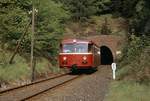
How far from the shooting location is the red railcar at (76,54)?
40438mm

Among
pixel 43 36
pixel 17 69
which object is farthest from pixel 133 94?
pixel 43 36

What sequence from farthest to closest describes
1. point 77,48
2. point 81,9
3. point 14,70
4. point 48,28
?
point 81,9 → point 48,28 → point 77,48 → point 14,70

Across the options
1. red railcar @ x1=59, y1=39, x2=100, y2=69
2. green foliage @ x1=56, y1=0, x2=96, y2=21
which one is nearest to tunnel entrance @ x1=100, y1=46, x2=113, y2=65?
green foliage @ x1=56, y1=0, x2=96, y2=21

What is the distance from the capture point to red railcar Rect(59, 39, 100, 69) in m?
40.4

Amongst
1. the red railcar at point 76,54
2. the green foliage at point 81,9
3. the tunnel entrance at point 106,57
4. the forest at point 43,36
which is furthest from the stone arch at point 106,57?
the red railcar at point 76,54

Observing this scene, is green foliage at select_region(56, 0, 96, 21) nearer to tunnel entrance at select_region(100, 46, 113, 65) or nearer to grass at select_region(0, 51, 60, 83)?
tunnel entrance at select_region(100, 46, 113, 65)

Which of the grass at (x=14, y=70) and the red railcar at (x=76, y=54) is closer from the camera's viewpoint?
the grass at (x=14, y=70)

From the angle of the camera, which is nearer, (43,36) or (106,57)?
(43,36)

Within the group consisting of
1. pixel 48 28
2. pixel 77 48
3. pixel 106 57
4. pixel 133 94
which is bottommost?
pixel 133 94

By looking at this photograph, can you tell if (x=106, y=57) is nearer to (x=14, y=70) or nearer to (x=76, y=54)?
(x=76, y=54)

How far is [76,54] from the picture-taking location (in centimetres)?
4066

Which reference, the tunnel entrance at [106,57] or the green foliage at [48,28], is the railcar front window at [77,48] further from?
the tunnel entrance at [106,57]

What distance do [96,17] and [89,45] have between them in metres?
35.5

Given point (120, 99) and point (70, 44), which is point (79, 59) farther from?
point (120, 99)
